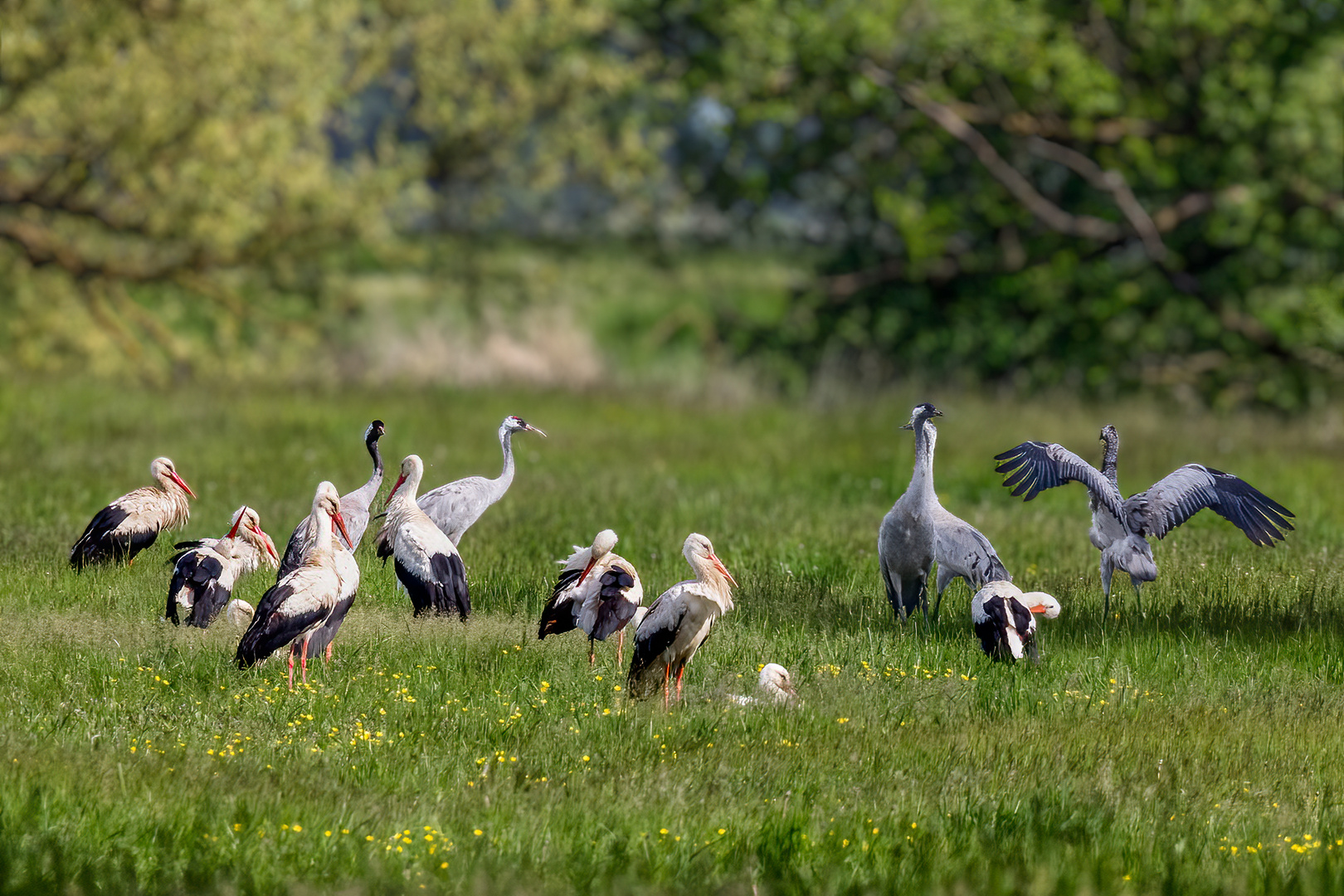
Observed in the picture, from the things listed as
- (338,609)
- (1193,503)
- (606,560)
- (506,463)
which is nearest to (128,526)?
(506,463)

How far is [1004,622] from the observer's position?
24.6ft

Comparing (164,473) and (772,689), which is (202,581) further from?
(772,689)

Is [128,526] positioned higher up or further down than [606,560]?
further down

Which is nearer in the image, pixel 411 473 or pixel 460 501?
pixel 411 473

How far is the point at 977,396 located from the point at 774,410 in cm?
377

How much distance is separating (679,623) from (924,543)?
2.05 metres

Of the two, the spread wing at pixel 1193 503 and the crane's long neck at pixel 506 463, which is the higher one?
the spread wing at pixel 1193 503

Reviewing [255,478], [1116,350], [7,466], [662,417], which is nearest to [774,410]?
[662,417]

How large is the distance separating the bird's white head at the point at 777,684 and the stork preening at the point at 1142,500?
191 cm

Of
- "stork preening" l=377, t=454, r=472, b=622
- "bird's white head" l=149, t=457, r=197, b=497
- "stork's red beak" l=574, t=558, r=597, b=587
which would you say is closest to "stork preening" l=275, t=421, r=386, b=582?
"stork preening" l=377, t=454, r=472, b=622

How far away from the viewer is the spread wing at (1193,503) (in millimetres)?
8258

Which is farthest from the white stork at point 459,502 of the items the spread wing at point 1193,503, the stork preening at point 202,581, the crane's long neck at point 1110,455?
the spread wing at point 1193,503

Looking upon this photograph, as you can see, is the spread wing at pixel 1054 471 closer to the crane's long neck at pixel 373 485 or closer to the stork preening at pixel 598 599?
the stork preening at pixel 598 599

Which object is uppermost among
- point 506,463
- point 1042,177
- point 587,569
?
point 1042,177
